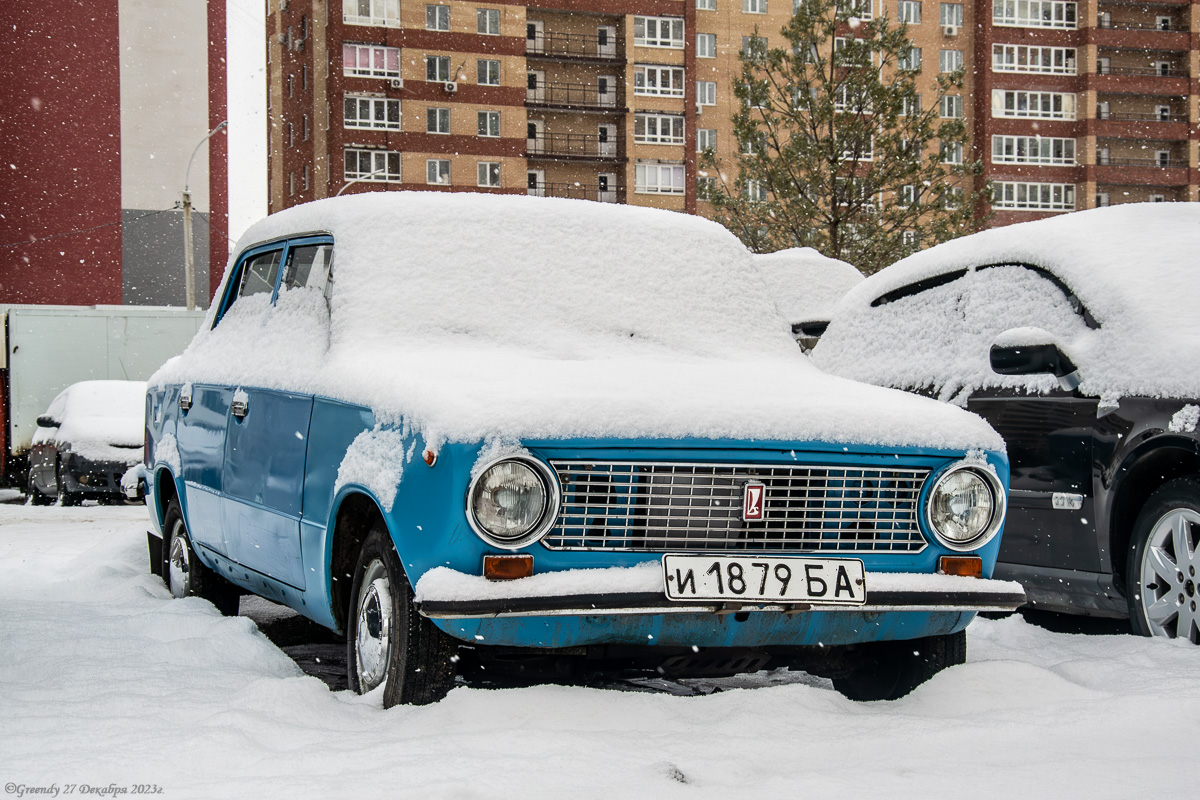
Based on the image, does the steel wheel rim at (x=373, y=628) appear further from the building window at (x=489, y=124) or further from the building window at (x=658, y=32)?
the building window at (x=658, y=32)

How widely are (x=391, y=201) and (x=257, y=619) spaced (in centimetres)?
282

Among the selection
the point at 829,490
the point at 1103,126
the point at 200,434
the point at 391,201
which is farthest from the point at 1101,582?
the point at 1103,126

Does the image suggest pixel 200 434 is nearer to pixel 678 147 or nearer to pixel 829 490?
pixel 829 490

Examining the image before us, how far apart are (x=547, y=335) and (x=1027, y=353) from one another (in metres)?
1.99

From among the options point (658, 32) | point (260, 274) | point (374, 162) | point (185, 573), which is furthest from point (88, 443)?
point (658, 32)

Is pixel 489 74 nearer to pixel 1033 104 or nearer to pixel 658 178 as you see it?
pixel 658 178

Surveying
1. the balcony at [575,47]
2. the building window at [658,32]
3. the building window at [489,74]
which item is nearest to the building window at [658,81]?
the building window at [658,32]

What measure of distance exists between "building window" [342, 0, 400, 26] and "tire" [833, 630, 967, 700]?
54469 millimetres

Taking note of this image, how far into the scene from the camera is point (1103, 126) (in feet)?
213

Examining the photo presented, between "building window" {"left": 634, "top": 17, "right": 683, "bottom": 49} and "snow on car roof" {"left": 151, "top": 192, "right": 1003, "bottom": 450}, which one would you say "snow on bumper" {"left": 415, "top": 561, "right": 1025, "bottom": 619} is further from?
"building window" {"left": 634, "top": 17, "right": 683, "bottom": 49}

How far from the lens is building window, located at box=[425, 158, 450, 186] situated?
55.5 metres

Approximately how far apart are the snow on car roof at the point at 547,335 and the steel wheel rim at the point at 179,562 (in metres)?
1.03

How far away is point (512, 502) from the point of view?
3.56m

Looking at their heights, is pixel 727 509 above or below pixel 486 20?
below
